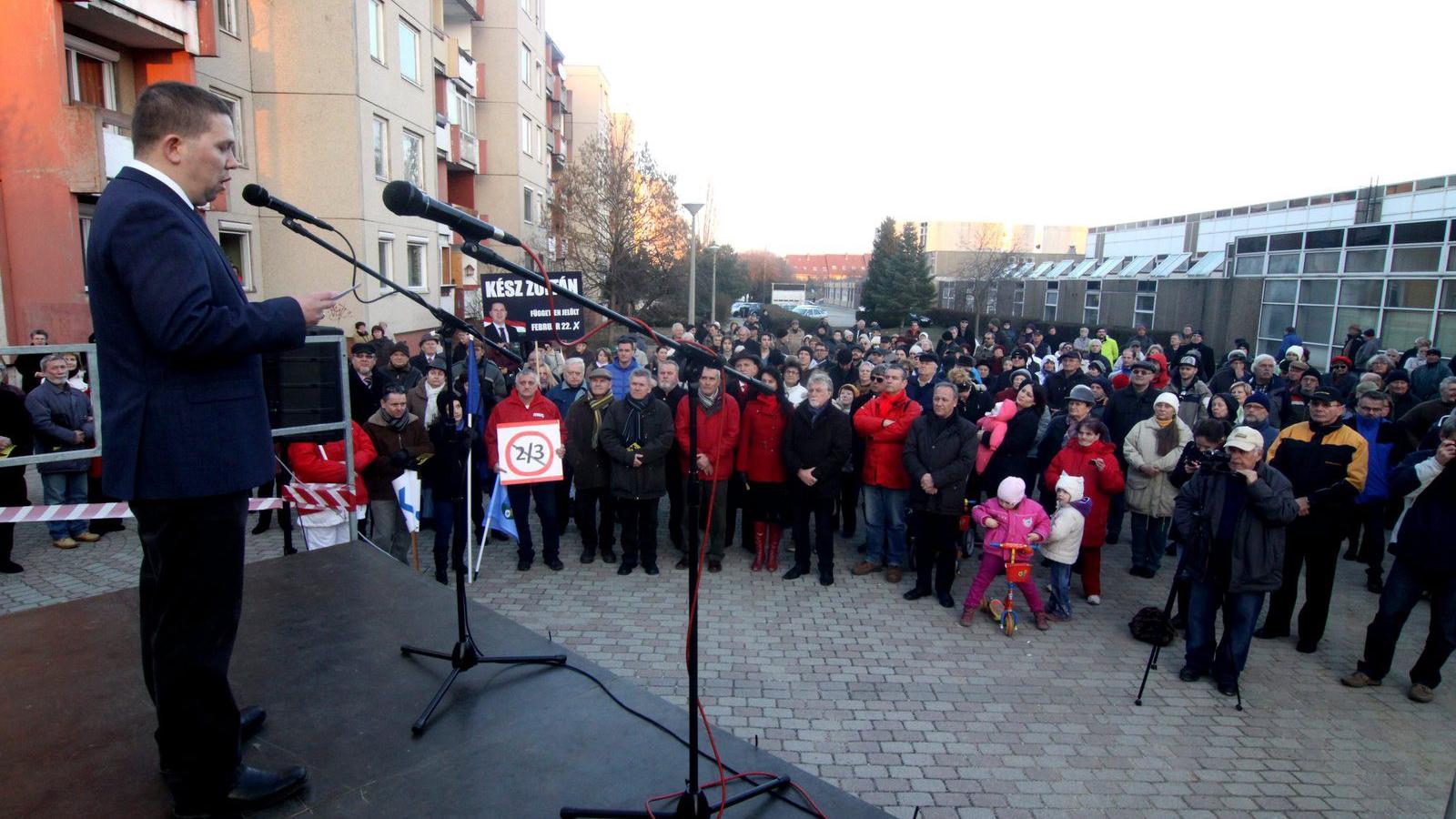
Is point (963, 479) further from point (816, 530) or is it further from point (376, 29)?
point (376, 29)

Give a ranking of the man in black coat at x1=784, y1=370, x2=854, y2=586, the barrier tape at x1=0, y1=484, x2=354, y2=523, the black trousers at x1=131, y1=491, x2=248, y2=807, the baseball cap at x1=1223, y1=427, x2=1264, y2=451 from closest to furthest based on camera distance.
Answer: the black trousers at x1=131, y1=491, x2=248, y2=807 → the baseball cap at x1=1223, y1=427, x2=1264, y2=451 → the barrier tape at x1=0, y1=484, x2=354, y2=523 → the man in black coat at x1=784, y1=370, x2=854, y2=586

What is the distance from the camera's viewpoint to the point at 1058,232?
85312 mm

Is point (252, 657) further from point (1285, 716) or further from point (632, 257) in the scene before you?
point (632, 257)

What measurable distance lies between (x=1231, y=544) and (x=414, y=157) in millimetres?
21036

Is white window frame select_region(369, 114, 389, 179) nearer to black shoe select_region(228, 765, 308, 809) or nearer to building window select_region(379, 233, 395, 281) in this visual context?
building window select_region(379, 233, 395, 281)

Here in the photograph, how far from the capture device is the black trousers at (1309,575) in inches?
231

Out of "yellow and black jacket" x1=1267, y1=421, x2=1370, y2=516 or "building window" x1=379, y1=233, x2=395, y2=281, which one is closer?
"yellow and black jacket" x1=1267, y1=421, x2=1370, y2=516

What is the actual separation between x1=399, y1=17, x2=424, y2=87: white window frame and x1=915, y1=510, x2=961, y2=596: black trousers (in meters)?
18.7

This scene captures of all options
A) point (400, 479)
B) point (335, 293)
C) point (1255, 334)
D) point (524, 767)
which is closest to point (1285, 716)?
point (524, 767)

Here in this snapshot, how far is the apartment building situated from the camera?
1131 centimetres

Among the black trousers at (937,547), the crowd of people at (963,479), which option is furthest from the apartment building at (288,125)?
the black trousers at (937,547)

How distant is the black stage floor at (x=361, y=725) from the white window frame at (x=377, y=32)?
1755cm

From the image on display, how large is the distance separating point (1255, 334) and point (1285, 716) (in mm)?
20000

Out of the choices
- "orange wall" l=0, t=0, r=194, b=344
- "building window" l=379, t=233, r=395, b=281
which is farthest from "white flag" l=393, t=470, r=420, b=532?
"building window" l=379, t=233, r=395, b=281
